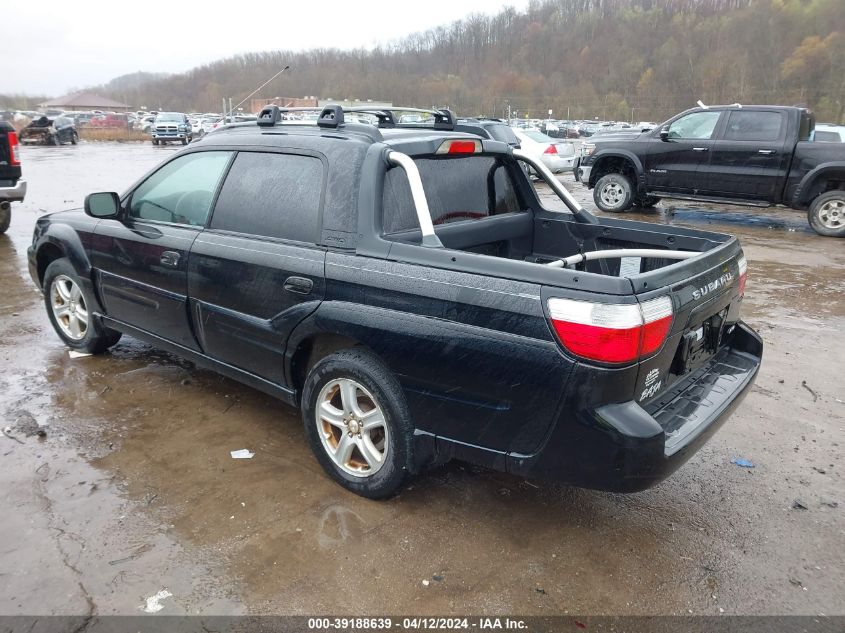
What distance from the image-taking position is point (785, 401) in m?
4.43

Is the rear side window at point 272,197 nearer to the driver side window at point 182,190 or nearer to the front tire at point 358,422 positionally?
the driver side window at point 182,190

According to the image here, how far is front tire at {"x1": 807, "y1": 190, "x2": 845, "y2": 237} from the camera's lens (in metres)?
10.3

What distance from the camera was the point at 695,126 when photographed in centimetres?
1132

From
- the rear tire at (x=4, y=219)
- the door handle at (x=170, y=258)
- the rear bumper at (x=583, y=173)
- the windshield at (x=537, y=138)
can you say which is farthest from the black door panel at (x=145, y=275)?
the windshield at (x=537, y=138)

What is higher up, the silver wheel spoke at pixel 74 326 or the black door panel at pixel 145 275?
the black door panel at pixel 145 275

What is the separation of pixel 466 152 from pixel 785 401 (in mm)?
2716

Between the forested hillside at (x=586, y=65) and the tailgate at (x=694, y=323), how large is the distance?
58673mm

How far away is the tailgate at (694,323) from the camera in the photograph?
266 centimetres

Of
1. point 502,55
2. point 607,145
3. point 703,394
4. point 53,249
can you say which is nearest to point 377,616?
point 703,394

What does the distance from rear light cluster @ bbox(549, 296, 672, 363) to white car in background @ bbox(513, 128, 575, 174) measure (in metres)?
15.9

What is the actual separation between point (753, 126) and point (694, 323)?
9411mm

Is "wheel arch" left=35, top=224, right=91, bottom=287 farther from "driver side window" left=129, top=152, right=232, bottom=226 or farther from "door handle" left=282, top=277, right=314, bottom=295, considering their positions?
"door handle" left=282, top=277, right=314, bottom=295

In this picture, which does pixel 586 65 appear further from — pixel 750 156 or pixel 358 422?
pixel 358 422

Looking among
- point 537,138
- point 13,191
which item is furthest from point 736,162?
point 13,191
